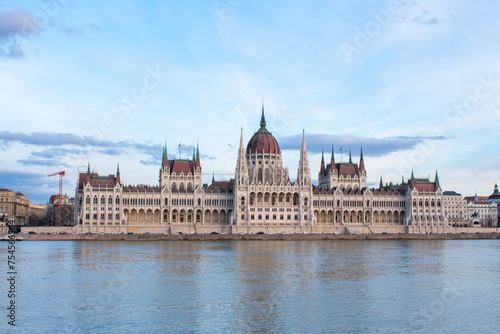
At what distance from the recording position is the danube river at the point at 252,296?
99.6 feet

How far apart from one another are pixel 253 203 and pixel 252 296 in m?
86.4

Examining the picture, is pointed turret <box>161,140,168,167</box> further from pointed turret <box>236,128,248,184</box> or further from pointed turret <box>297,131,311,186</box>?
pointed turret <box>297,131,311,186</box>

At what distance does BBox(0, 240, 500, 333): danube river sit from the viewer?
30359 millimetres

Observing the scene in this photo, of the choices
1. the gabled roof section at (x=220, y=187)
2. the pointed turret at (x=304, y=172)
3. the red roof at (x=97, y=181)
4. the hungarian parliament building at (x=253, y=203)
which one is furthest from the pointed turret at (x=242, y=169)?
the red roof at (x=97, y=181)

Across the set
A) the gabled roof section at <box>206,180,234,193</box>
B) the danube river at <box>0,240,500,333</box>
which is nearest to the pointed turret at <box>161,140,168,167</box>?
the gabled roof section at <box>206,180,234,193</box>

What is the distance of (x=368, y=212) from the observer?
134 metres

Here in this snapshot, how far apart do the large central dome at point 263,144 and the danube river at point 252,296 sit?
241 feet

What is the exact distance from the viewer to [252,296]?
38.3 meters

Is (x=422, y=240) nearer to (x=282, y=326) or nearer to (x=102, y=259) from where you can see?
(x=102, y=259)

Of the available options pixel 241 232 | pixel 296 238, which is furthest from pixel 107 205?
pixel 296 238

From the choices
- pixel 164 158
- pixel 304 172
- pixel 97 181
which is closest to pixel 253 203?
pixel 304 172

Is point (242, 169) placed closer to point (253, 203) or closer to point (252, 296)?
point (253, 203)

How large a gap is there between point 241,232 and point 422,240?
36268 millimetres

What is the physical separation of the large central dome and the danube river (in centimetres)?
7334
